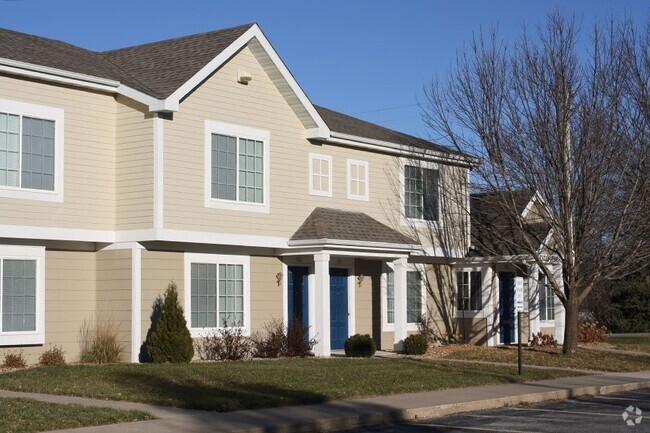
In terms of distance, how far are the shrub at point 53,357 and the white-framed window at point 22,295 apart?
288mm

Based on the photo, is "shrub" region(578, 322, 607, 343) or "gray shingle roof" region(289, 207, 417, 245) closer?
"gray shingle roof" region(289, 207, 417, 245)

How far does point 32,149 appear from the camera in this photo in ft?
68.7

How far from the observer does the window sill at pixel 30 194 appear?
66.9 feet

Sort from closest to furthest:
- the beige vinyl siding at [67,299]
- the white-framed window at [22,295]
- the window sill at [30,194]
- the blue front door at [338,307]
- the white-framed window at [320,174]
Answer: the window sill at [30,194], the white-framed window at [22,295], the beige vinyl siding at [67,299], the white-framed window at [320,174], the blue front door at [338,307]

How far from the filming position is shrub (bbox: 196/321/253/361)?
2355cm

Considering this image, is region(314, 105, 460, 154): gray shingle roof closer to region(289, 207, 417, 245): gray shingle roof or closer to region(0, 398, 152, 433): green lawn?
region(289, 207, 417, 245): gray shingle roof

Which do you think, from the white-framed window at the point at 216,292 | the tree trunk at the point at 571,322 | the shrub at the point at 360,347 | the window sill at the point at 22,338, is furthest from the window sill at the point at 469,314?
the window sill at the point at 22,338

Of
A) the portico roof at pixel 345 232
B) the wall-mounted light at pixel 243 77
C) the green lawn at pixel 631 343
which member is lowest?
the green lawn at pixel 631 343

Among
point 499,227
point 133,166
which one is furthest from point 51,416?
point 499,227

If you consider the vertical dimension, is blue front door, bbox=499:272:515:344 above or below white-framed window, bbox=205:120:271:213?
below

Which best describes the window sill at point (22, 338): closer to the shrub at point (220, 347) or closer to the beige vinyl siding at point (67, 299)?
the beige vinyl siding at point (67, 299)

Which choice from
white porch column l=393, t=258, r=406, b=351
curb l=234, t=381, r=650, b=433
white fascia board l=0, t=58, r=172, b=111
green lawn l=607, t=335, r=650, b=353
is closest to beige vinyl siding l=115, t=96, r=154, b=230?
white fascia board l=0, t=58, r=172, b=111

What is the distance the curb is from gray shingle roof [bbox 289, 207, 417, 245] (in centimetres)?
792

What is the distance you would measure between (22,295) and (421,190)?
13171mm
